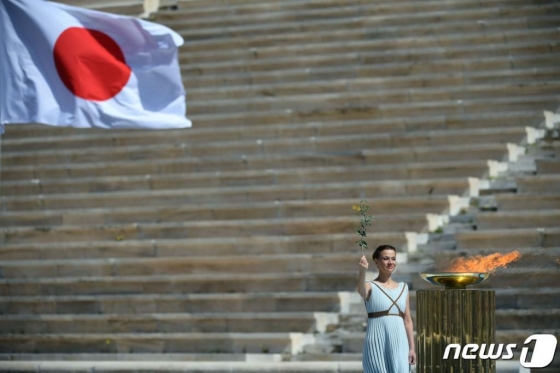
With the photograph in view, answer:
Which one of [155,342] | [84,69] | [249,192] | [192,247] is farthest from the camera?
[249,192]

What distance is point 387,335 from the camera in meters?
11.0

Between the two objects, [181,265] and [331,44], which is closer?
[181,265]

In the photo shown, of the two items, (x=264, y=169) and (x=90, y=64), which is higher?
(x=90, y=64)

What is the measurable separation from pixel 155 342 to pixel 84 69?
296 cm

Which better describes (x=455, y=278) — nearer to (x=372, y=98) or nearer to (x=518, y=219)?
(x=518, y=219)

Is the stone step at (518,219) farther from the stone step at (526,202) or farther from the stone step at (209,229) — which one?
the stone step at (209,229)

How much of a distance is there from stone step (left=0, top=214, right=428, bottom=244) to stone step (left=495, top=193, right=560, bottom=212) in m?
0.86

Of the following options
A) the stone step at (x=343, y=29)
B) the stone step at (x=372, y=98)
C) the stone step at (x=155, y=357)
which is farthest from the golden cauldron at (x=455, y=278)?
the stone step at (x=343, y=29)

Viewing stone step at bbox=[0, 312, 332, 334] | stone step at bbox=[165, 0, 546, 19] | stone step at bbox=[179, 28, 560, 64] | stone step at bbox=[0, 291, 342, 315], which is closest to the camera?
stone step at bbox=[0, 312, 332, 334]

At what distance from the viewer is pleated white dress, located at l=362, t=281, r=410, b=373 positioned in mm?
11031

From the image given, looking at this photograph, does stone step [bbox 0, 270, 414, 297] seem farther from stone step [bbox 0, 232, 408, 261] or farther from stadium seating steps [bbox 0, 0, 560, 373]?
stone step [bbox 0, 232, 408, 261]

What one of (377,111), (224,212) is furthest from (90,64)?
(377,111)

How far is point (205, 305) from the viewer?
15.7 meters

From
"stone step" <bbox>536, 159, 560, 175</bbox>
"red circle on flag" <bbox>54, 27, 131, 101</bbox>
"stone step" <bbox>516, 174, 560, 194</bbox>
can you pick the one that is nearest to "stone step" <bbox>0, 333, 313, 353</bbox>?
"red circle on flag" <bbox>54, 27, 131, 101</bbox>
